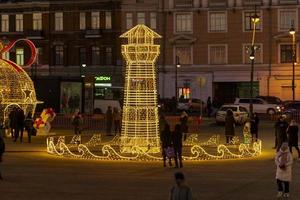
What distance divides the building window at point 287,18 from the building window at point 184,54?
9.05 metres

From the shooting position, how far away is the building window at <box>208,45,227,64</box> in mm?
72938

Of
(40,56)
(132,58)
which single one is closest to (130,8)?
(40,56)

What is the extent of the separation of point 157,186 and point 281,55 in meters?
52.8

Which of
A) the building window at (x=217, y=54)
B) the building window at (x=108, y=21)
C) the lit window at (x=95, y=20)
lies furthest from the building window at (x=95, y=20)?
the building window at (x=217, y=54)

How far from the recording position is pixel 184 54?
244ft

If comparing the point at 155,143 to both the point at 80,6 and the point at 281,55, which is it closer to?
the point at 281,55

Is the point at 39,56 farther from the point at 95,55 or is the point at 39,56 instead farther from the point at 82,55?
the point at 95,55

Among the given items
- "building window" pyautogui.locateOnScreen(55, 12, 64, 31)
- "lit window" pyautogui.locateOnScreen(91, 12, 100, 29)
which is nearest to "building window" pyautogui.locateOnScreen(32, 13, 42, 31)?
"building window" pyautogui.locateOnScreen(55, 12, 64, 31)

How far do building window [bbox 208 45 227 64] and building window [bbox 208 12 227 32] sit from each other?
162 centimetres

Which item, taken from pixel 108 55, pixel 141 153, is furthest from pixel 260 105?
pixel 141 153

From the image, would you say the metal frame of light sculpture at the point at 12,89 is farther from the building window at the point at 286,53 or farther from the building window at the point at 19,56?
the building window at the point at 19,56

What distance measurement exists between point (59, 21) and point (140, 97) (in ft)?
169

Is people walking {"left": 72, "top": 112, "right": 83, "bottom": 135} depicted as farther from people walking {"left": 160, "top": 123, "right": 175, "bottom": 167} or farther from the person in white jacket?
the person in white jacket

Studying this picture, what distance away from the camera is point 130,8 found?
251 feet
